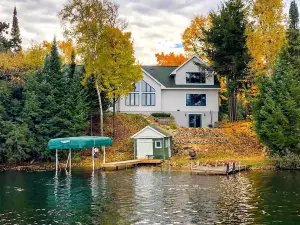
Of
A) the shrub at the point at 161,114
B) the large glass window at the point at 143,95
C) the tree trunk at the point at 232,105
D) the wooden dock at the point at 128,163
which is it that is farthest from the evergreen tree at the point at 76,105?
the tree trunk at the point at 232,105

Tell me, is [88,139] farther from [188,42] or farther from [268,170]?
[188,42]

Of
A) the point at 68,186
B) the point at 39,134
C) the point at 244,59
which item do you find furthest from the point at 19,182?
the point at 244,59

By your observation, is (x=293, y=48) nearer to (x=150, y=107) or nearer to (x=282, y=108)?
(x=282, y=108)

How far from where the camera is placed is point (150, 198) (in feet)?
89.7

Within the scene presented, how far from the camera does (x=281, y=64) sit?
4272 cm

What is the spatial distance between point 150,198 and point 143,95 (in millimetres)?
35568

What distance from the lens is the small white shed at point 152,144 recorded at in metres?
48.3

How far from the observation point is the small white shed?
48.3 metres

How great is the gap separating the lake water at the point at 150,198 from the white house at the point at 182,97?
77.2ft

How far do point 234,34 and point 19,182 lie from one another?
34392 mm

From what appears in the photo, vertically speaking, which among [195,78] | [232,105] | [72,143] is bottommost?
[72,143]

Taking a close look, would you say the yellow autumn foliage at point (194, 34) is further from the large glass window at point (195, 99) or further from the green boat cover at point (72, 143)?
the green boat cover at point (72, 143)

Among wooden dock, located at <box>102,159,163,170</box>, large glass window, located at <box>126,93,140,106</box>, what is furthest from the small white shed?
large glass window, located at <box>126,93,140,106</box>

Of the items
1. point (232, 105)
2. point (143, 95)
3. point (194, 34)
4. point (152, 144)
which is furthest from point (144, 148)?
point (194, 34)
